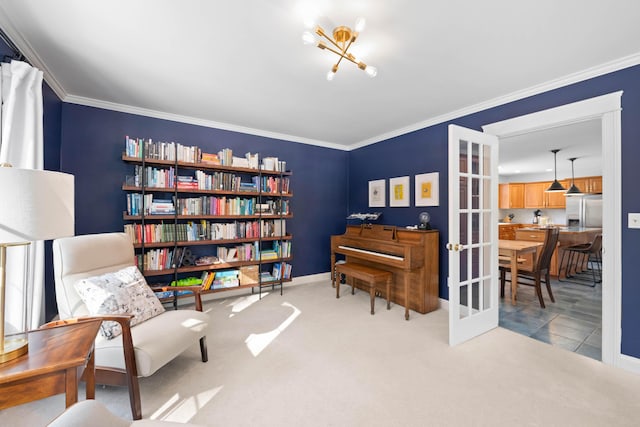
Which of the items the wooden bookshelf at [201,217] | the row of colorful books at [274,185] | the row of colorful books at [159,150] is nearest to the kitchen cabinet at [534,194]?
the wooden bookshelf at [201,217]

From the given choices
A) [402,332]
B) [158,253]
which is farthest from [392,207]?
[158,253]

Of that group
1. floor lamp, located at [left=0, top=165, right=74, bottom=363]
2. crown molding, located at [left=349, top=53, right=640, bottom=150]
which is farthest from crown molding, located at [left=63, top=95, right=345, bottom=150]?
floor lamp, located at [left=0, top=165, right=74, bottom=363]

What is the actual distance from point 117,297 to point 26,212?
3.26 ft

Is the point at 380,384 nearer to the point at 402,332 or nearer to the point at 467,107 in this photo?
the point at 402,332

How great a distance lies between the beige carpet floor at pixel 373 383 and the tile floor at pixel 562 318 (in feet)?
0.80

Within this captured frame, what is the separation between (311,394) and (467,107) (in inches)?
131

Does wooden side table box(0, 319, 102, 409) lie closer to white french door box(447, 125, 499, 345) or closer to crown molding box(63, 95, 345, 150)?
white french door box(447, 125, 499, 345)

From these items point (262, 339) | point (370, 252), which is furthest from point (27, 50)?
point (370, 252)

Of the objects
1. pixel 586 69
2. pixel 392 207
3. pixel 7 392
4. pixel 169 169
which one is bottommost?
pixel 7 392

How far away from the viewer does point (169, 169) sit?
328cm

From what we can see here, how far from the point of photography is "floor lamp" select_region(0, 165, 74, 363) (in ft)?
3.30

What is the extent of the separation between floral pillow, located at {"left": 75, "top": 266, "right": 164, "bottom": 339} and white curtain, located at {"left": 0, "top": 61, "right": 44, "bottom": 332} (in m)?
0.49

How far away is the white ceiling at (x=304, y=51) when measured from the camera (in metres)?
1.63

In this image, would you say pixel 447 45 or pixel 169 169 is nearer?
pixel 447 45
